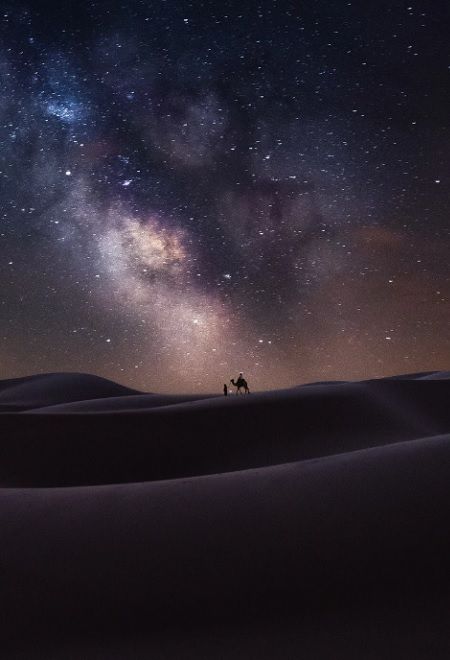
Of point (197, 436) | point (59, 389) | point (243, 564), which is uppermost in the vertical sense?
point (59, 389)

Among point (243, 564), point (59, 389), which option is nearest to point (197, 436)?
point (243, 564)

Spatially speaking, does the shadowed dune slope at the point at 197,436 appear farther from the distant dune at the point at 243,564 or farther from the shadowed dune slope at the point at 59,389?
the shadowed dune slope at the point at 59,389

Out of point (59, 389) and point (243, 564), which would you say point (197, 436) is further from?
point (59, 389)

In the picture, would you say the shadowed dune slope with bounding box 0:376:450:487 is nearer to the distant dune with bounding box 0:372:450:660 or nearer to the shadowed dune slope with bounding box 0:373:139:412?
the distant dune with bounding box 0:372:450:660

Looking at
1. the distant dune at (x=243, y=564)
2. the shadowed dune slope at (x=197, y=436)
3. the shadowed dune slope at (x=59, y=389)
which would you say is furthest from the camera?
the shadowed dune slope at (x=59, y=389)

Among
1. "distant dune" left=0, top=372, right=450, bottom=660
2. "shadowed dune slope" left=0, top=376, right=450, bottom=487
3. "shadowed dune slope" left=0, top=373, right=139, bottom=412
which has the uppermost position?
"shadowed dune slope" left=0, top=373, right=139, bottom=412

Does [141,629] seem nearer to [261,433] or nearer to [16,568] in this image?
[16,568]

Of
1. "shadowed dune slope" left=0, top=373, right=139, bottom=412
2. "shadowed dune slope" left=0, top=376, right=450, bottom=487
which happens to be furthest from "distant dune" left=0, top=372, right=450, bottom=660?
"shadowed dune slope" left=0, top=373, right=139, bottom=412

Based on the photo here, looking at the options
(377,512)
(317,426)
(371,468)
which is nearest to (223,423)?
(317,426)

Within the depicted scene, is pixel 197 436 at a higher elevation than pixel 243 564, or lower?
higher

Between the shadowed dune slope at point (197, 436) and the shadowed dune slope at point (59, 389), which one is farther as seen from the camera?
the shadowed dune slope at point (59, 389)

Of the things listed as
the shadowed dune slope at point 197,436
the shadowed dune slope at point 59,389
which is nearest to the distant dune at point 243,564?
the shadowed dune slope at point 197,436

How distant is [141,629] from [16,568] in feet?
2.57

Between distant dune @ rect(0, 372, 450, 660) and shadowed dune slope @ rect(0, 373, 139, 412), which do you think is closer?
distant dune @ rect(0, 372, 450, 660)
